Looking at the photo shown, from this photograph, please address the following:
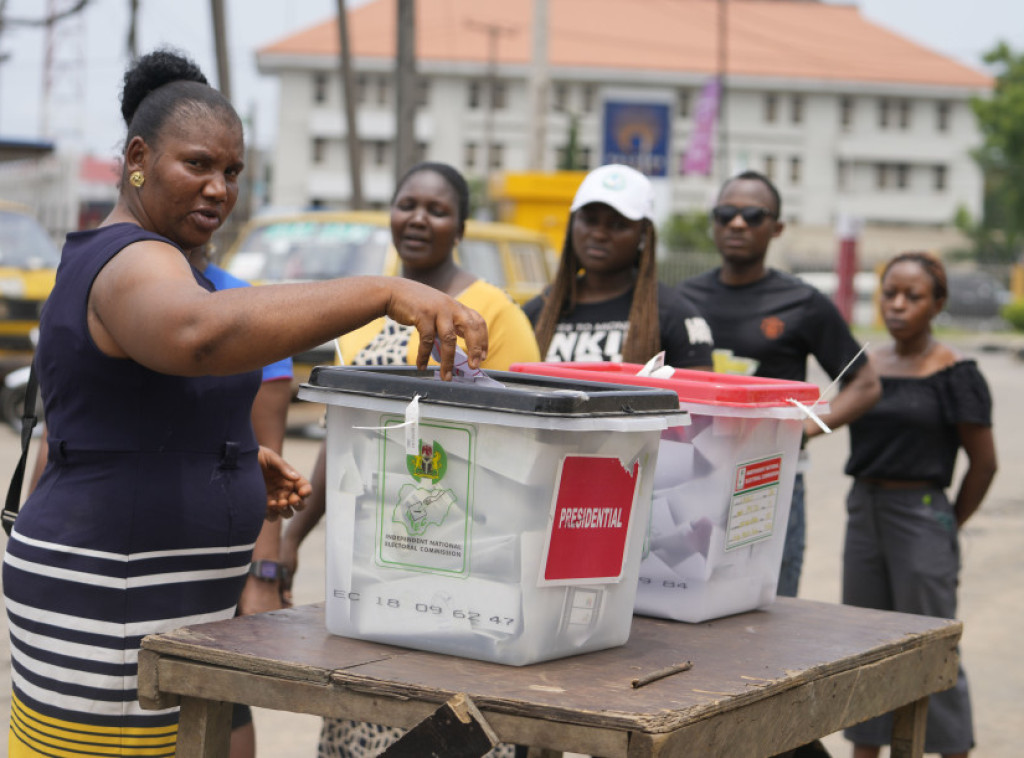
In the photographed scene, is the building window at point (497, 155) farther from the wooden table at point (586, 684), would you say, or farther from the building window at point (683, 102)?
the wooden table at point (586, 684)

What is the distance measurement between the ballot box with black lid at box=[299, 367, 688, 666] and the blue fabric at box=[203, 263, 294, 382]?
88cm

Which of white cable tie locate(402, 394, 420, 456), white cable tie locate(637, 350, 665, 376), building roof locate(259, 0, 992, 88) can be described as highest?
building roof locate(259, 0, 992, 88)

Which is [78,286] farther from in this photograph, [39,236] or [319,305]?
[39,236]

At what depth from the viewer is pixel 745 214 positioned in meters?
4.87

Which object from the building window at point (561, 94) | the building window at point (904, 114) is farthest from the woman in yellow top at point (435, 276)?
the building window at point (904, 114)

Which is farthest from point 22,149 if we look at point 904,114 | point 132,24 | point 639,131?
point 904,114

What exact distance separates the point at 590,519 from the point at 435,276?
1.87 m

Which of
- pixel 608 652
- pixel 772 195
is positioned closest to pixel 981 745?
pixel 772 195

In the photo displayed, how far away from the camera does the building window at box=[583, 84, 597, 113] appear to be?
64688mm

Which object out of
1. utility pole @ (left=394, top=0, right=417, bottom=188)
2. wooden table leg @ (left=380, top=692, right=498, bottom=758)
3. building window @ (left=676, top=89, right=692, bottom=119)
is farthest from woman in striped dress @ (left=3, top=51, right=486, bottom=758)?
building window @ (left=676, top=89, right=692, bottom=119)

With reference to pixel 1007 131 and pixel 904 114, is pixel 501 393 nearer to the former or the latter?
pixel 1007 131

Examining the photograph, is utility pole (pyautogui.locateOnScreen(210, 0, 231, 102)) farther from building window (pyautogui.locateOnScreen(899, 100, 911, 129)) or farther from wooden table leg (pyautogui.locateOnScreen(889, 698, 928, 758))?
building window (pyautogui.locateOnScreen(899, 100, 911, 129))

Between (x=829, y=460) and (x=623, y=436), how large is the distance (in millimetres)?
11283

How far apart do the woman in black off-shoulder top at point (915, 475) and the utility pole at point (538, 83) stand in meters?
17.4
